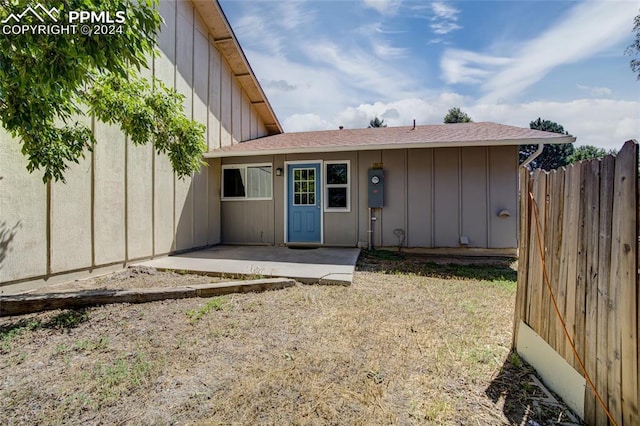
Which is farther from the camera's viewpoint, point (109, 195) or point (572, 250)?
point (109, 195)

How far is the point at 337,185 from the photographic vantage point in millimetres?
7723

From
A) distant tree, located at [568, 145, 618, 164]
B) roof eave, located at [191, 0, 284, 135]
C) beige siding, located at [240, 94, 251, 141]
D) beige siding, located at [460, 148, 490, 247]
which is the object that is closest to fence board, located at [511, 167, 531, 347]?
beige siding, located at [460, 148, 490, 247]

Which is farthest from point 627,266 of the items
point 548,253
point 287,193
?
point 287,193

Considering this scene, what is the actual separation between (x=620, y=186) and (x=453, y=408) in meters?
1.62

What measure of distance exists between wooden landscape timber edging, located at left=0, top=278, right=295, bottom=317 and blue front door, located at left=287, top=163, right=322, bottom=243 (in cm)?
350

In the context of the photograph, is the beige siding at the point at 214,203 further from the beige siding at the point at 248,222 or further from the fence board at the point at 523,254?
the fence board at the point at 523,254

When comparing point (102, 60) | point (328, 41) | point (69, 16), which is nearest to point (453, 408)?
point (102, 60)

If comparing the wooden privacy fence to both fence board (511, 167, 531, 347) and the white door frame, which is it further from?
the white door frame

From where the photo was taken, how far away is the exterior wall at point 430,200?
22.8ft

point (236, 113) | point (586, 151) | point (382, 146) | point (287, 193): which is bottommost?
point (287, 193)

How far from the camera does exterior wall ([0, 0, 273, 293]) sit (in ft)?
12.4

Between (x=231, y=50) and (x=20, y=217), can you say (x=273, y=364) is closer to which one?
(x=20, y=217)

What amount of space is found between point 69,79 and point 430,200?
273 inches

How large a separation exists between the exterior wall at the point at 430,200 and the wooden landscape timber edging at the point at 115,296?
3636 millimetres
